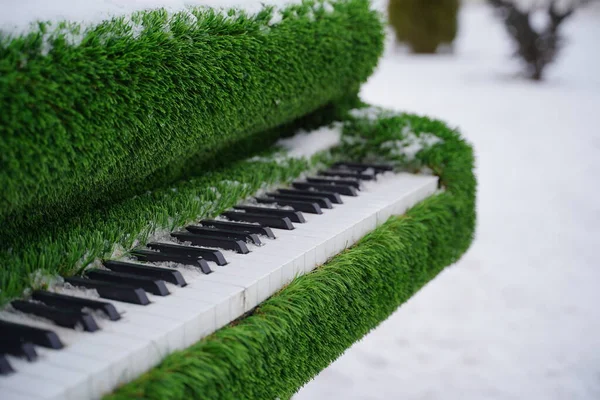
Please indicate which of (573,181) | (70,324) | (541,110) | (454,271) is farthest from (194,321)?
(541,110)

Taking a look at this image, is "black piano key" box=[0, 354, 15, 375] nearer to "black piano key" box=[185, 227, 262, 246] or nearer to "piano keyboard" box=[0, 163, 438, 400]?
"piano keyboard" box=[0, 163, 438, 400]

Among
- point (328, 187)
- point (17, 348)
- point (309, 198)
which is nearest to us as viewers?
point (17, 348)

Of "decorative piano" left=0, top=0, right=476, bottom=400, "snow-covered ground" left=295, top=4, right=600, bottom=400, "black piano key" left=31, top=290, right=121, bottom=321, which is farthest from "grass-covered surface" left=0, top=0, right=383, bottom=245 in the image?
"snow-covered ground" left=295, top=4, right=600, bottom=400

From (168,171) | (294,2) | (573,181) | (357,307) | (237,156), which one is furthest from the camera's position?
(573,181)

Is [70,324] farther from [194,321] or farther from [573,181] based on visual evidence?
[573,181]

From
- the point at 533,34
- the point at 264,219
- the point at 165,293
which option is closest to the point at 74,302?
the point at 165,293

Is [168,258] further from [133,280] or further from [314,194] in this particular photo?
[314,194]
